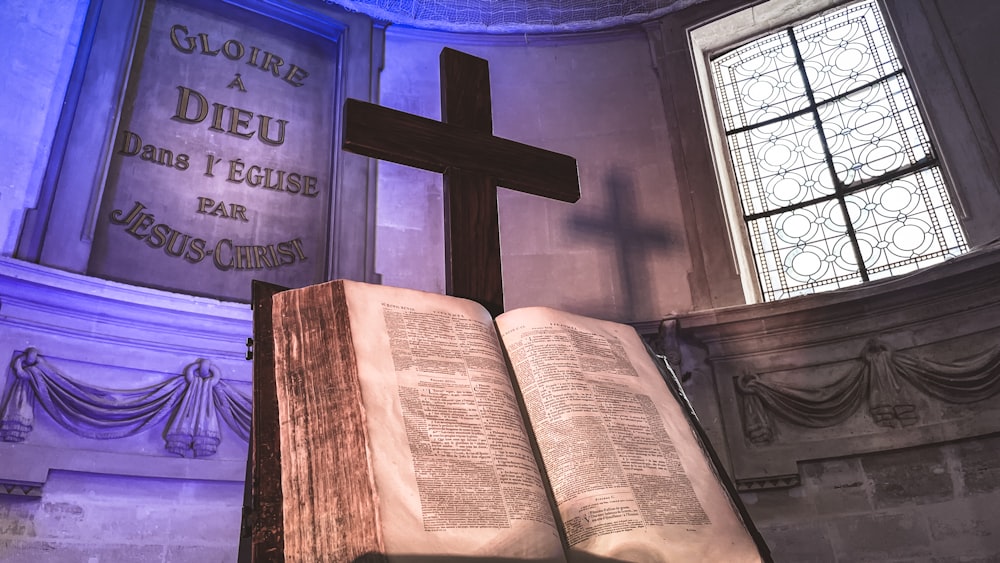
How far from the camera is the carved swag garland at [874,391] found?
413cm

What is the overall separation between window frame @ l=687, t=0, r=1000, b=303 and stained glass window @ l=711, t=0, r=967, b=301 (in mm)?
114

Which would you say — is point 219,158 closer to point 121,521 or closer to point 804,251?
point 121,521

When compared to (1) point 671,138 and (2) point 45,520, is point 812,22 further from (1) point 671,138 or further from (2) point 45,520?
(2) point 45,520

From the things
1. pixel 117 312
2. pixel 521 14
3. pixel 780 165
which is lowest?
pixel 117 312

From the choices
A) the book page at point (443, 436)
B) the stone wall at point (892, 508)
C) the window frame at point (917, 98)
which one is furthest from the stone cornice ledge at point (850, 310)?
the book page at point (443, 436)

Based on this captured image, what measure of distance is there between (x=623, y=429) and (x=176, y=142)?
15.5 feet

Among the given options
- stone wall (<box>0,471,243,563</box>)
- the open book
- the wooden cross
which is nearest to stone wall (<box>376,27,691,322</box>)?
stone wall (<box>0,471,243,563</box>)

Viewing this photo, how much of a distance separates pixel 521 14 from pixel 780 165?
259 cm

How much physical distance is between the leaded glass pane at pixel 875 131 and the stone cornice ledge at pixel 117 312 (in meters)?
4.50

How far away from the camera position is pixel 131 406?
412 cm

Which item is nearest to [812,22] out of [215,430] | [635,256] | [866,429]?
[635,256]

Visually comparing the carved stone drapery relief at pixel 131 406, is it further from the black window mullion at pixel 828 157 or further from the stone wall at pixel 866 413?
the black window mullion at pixel 828 157

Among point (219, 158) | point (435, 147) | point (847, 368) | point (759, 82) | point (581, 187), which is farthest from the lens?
point (759, 82)

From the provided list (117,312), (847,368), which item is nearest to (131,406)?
(117,312)
